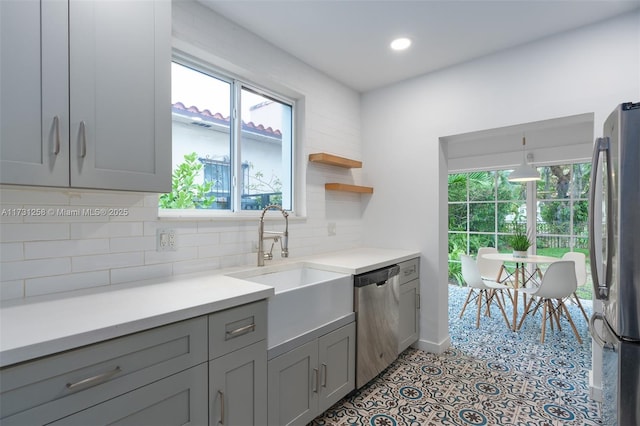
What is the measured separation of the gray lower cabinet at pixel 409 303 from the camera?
2.65 metres

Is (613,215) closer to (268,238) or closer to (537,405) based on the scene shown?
(537,405)

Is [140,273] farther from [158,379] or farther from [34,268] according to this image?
[158,379]

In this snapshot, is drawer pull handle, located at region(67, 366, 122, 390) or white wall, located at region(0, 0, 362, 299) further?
white wall, located at region(0, 0, 362, 299)

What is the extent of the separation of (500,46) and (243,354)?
282 cm

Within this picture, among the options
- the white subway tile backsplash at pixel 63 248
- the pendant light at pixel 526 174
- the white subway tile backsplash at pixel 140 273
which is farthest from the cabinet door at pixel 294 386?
the pendant light at pixel 526 174

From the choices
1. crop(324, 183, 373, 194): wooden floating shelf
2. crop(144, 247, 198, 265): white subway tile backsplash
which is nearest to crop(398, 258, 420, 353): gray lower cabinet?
crop(324, 183, 373, 194): wooden floating shelf

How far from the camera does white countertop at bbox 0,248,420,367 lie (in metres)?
0.90

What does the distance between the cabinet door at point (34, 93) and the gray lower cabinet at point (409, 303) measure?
231cm

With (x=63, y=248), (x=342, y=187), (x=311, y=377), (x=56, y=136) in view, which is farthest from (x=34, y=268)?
(x=342, y=187)

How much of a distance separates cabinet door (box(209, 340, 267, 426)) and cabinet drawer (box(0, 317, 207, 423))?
129mm

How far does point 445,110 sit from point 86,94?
2.62 meters

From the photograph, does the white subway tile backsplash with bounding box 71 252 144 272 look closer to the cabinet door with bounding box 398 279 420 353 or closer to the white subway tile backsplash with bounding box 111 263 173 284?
the white subway tile backsplash with bounding box 111 263 173 284

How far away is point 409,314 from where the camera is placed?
9.09 feet

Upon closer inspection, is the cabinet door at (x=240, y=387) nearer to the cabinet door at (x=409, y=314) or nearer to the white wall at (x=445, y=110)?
the cabinet door at (x=409, y=314)
